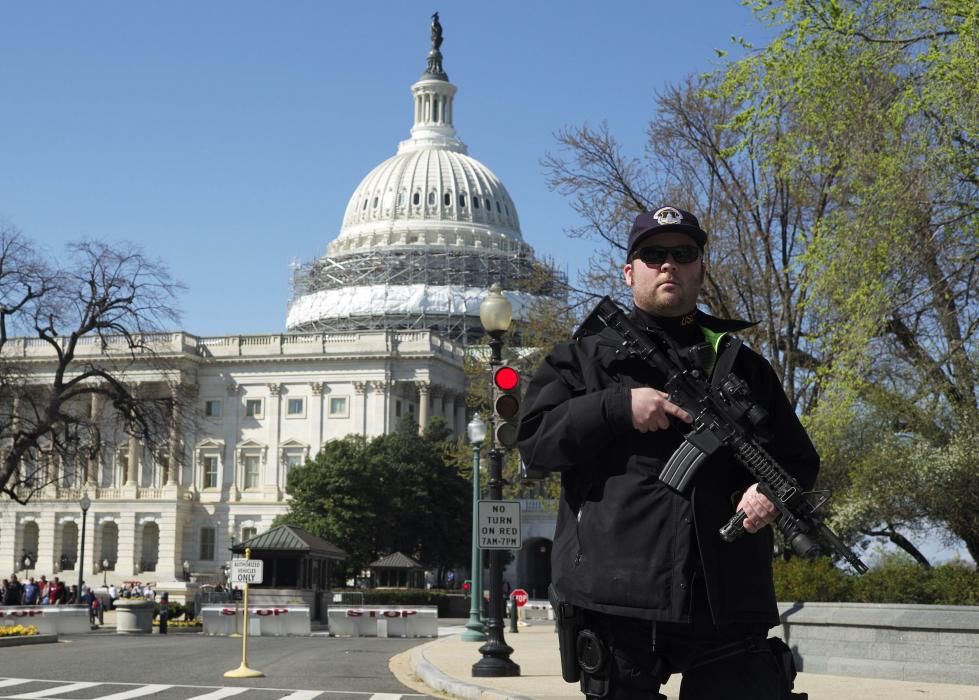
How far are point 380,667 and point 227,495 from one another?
9947 centimetres

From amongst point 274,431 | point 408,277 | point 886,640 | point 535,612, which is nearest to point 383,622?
point 535,612

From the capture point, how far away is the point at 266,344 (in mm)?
123812

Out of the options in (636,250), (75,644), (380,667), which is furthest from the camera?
(75,644)

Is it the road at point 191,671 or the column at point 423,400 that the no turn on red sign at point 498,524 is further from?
the column at point 423,400

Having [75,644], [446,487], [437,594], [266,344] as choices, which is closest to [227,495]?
[266,344]

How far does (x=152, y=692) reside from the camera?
62.7 ft

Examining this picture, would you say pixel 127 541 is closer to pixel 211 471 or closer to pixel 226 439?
pixel 211 471

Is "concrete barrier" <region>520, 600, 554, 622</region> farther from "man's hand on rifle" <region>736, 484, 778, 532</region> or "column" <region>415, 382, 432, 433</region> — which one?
"man's hand on rifle" <region>736, 484, 778, 532</region>

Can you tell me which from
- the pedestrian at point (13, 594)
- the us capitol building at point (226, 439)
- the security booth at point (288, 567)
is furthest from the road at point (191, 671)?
the us capitol building at point (226, 439)

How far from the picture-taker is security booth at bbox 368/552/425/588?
235ft

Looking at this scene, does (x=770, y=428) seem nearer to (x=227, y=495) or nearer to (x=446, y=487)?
(x=446, y=487)

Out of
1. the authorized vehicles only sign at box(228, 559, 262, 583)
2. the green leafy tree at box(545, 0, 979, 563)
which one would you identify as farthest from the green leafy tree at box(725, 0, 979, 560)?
the authorized vehicles only sign at box(228, 559, 262, 583)

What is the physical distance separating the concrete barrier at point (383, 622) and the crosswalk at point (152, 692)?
917 inches

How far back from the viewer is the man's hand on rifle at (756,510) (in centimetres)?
557
